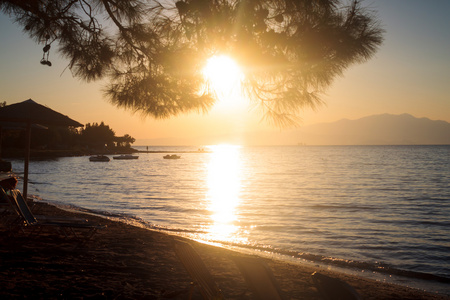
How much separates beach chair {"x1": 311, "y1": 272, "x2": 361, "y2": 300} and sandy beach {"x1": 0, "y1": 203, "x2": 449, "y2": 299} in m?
1.19

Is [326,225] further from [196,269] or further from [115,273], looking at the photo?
[196,269]

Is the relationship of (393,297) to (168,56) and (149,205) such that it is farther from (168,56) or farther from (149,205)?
(149,205)

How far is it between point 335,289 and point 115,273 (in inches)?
123

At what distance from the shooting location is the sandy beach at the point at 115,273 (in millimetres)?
4371

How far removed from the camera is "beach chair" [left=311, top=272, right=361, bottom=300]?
3.58 metres

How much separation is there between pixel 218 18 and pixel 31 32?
3660 mm

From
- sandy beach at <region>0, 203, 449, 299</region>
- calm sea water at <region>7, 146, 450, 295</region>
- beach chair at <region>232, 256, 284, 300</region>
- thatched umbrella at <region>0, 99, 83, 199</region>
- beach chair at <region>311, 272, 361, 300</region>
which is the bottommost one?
calm sea water at <region>7, 146, 450, 295</region>

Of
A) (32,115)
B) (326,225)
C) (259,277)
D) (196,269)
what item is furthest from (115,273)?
(326,225)

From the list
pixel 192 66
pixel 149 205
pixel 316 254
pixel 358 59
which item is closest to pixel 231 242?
pixel 316 254

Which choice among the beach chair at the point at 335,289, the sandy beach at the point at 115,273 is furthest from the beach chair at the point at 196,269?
the sandy beach at the point at 115,273

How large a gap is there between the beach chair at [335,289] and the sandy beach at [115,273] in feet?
3.90

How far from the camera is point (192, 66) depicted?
18.4 feet

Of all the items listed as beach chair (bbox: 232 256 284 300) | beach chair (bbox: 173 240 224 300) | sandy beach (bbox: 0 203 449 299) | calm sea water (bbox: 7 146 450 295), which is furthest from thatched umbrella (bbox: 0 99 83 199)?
beach chair (bbox: 232 256 284 300)

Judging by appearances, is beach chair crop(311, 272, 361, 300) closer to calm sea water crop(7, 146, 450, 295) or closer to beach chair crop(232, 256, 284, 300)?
beach chair crop(232, 256, 284, 300)
